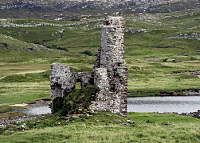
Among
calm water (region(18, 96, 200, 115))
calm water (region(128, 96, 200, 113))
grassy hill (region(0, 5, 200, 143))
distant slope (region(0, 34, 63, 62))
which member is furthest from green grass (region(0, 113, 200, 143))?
distant slope (region(0, 34, 63, 62))

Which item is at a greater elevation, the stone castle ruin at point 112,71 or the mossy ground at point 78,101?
the stone castle ruin at point 112,71

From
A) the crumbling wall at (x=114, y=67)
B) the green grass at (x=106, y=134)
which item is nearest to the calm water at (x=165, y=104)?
the crumbling wall at (x=114, y=67)

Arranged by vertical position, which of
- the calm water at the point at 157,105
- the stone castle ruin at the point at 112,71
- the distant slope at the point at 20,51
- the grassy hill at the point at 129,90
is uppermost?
the distant slope at the point at 20,51

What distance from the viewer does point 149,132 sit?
22.1m

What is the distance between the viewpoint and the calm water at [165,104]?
2098 inches

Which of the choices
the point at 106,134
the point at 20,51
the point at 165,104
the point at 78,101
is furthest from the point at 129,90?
the point at 20,51

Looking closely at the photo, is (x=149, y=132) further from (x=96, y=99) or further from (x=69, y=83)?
(x=69, y=83)

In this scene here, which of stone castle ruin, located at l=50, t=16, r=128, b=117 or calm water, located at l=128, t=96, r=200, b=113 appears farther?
calm water, located at l=128, t=96, r=200, b=113

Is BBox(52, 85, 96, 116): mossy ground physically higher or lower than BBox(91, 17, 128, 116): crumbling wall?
lower

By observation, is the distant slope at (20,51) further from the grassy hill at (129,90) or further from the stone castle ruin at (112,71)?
the stone castle ruin at (112,71)

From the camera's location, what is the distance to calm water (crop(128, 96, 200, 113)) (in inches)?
2098

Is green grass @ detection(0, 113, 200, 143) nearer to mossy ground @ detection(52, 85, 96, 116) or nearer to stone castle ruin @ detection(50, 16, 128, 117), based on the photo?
mossy ground @ detection(52, 85, 96, 116)

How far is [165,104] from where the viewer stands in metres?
57.8

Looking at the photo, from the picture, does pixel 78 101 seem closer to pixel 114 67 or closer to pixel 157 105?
pixel 114 67
